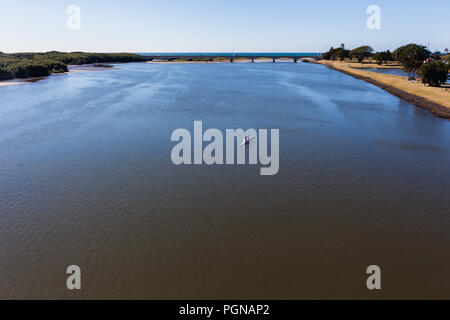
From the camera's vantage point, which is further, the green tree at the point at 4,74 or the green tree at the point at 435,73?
the green tree at the point at 4,74

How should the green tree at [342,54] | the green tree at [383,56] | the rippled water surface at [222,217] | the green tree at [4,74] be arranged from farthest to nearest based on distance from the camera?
the green tree at [342,54] < the green tree at [383,56] < the green tree at [4,74] < the rippled water surface at [222,217]

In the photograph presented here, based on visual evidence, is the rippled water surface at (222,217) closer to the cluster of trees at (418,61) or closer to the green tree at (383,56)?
the cluster of trees at (418,61)

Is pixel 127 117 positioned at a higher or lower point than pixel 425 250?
higher

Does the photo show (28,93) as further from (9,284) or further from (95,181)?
(9,284)

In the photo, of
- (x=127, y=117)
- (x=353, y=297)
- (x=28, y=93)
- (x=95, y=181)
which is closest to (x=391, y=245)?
(x=353, y=297)

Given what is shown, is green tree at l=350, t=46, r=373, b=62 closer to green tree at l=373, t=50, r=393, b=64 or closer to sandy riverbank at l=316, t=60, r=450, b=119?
green tree at l=373, t=50, r=393, b=64

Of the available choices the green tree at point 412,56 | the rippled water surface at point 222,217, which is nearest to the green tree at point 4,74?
the rippled water surface at point 222,217

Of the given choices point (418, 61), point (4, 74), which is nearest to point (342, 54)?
point (418, 61)
